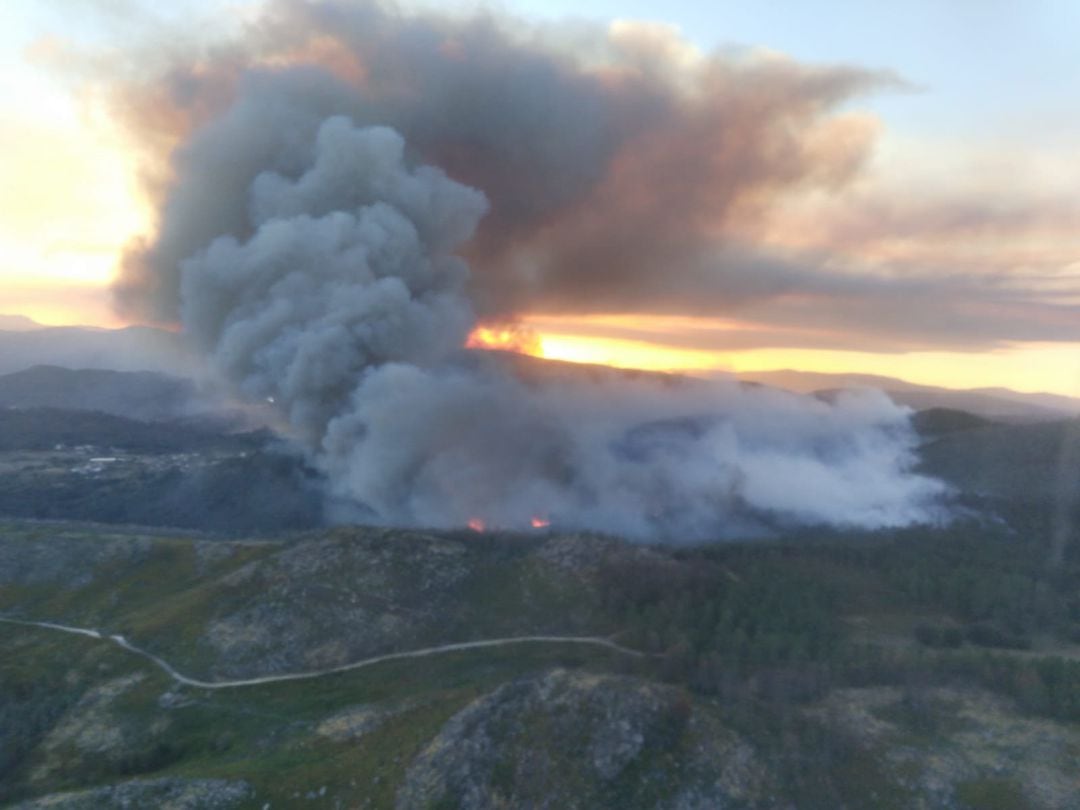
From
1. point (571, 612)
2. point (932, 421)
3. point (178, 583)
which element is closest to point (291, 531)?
point (178, 583)

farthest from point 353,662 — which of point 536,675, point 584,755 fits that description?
point 584,755

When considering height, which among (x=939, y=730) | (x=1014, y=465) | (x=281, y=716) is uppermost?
(x=1014, y=465)

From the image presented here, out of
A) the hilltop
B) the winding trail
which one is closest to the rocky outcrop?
the hilltop

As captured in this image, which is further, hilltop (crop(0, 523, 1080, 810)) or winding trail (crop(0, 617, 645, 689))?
winding trail (crop(0, 617, 645, 689))

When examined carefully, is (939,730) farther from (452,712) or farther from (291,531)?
(291,531)

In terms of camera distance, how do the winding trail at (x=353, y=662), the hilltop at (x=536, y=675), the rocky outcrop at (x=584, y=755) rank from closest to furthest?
the rocky outcrop at (x=584, y=755) < the hilltop at (x=536, y=675) < the winding trail at (x=353, y=662)

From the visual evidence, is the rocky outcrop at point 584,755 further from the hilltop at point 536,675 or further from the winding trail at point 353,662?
the winding trail at point 353,662

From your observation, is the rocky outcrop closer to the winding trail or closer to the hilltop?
the hilltop

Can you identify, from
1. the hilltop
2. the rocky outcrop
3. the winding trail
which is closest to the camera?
the rocky outcrop

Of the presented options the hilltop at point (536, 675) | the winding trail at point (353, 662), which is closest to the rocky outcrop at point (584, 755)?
the hilltop at point (536, 675)

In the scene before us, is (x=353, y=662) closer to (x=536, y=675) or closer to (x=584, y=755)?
(x=536, y=675)

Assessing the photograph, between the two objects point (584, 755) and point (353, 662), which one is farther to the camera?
point (353, 662)
